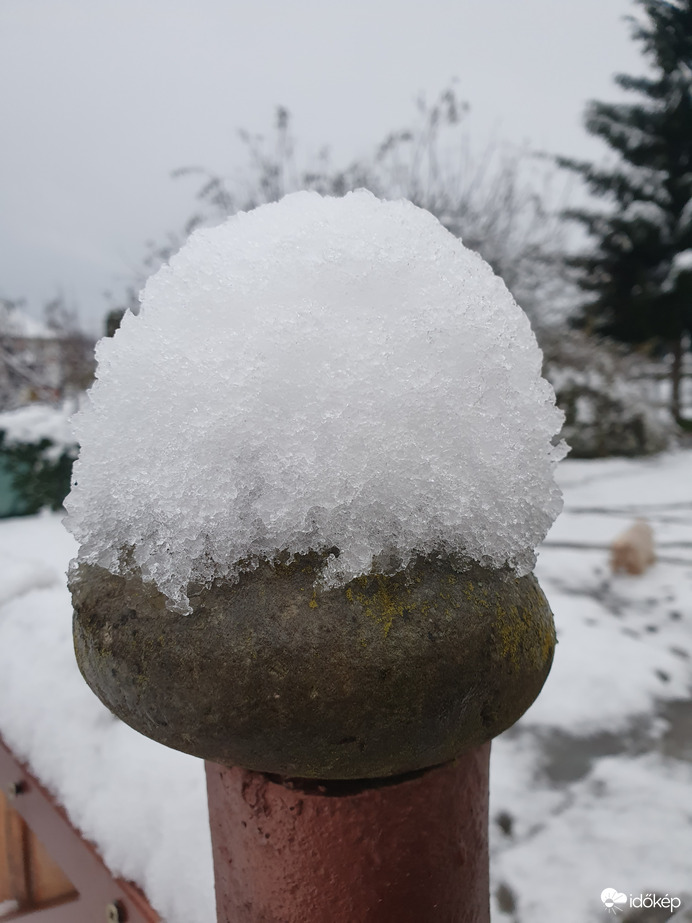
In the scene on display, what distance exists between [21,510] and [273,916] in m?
4.91

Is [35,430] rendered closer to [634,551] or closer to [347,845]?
[634,551]

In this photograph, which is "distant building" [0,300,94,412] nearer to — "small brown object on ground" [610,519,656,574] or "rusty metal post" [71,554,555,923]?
"small brown object on ground" [610,519,656,574]

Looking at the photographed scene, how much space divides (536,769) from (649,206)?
61.6 ft

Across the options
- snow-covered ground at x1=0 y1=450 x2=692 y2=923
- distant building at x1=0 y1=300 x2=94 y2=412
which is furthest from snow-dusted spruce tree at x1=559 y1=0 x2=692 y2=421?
snow-covered ground at x1=0 y1=450 x2=692 y2=923

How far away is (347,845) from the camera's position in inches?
32.0

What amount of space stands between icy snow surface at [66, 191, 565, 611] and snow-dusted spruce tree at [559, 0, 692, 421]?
16.1 meters

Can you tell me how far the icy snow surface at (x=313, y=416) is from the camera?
0.69m

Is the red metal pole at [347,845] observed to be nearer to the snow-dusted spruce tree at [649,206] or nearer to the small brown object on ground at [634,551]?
the small brown object on ground at [634,551]

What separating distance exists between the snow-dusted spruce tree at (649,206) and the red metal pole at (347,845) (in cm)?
1616

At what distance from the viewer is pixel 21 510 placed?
16.4 feet

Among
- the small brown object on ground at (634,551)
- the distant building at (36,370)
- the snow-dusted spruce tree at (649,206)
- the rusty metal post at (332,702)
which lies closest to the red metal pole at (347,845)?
the rusty metal post at (332,702)

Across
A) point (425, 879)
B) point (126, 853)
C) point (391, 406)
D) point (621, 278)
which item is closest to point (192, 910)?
point (126, 853)

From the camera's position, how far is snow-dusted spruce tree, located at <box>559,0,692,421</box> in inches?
606

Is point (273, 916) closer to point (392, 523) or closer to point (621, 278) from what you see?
point (392, 523)
